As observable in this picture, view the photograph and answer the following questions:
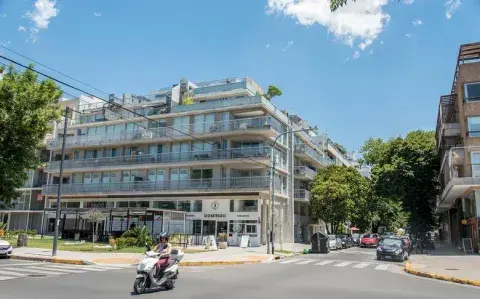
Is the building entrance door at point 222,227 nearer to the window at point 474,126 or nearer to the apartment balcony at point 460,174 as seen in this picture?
the apartment balcony at point 460,174

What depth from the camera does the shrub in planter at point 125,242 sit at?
2699 centimetres

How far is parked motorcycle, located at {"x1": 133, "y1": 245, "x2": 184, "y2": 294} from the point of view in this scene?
1057 centimetres

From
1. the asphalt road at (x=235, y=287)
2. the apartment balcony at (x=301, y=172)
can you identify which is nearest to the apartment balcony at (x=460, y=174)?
the asphalt road at (x=235, y=287)

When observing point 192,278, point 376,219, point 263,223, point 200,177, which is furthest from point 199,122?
point 376,219

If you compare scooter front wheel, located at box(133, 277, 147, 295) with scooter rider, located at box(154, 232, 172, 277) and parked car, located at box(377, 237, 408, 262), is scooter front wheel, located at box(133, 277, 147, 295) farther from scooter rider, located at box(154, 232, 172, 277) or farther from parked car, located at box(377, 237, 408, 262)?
parked car, located at box(377, 237, 408, 262)

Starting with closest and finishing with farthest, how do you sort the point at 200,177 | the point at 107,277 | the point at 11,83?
the point at 107,277 → the point at 11,83 → the point at 200,177

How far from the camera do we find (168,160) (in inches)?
1756

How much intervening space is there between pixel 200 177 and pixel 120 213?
1113cm

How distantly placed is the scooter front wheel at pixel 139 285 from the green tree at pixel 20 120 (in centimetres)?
1577

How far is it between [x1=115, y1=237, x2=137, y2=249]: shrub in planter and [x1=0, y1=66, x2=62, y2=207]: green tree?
6979 millimetres

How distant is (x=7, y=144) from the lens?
76.6ft

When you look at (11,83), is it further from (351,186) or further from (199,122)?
(351,186)

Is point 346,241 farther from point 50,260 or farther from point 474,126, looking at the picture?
point 50,260

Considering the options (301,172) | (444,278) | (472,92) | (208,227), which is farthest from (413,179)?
(444,278)
